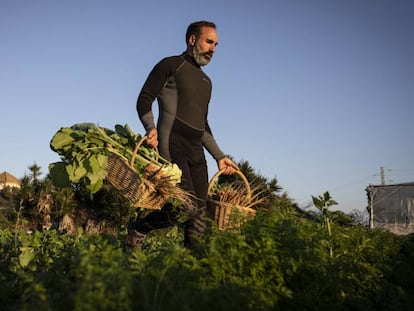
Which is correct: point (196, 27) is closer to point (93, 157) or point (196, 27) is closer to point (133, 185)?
point (93, 157)

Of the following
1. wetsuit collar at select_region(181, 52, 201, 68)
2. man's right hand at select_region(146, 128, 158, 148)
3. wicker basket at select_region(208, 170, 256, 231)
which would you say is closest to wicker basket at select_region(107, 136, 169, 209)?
man's right hand at select_region(146, 128, 158, 148)

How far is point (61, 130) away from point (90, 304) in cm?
292

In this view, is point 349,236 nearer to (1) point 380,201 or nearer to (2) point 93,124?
(2) point 93,124

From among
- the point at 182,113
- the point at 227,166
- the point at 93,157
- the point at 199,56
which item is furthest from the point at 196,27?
the point at 93,157

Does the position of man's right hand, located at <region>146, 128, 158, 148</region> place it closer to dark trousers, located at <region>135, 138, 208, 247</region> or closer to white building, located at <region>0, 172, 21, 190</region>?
dark trousers, located at <region>135, 138, 208, 247</region>

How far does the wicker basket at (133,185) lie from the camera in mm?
3975

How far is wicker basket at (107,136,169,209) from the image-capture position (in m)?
3.97

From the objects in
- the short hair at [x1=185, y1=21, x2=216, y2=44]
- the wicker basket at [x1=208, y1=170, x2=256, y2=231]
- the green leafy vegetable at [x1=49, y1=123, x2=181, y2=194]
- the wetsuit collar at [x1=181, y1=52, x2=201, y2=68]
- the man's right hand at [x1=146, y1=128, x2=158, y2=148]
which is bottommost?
the wicker basket at [x1=208, y1=170, x2=256, y2=231]

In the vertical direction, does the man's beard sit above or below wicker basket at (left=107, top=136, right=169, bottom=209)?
above

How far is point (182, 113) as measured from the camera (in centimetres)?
473

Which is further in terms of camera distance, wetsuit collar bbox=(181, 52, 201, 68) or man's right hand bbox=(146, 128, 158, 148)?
wetsuit collar bbox=(181, 52, 201, 68)

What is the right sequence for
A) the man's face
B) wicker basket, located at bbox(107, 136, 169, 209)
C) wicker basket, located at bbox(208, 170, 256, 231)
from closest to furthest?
wicker basket, located at bbox(107, 136, 169, 209)
wicker basket, located at bbox(208, 170, 256, 231)
the man's face

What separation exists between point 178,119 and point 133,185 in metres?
1.00

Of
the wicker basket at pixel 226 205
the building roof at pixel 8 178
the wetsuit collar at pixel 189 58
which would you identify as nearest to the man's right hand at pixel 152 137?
the wicker basket at pixel 226 205
